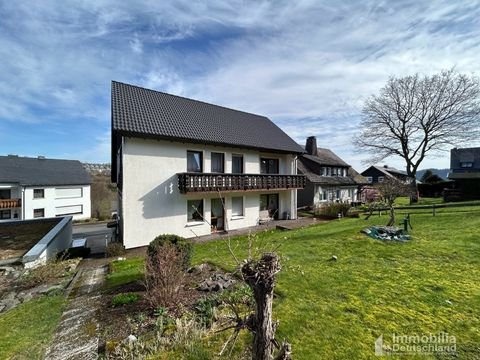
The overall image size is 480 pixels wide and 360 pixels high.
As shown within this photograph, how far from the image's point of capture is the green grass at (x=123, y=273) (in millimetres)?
6937

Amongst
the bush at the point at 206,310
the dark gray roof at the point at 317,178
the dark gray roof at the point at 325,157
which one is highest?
the dark gray roof at the point at 325,157

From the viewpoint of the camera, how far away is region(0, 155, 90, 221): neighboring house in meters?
28.6

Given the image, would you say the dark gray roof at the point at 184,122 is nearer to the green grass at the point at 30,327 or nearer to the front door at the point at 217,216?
the front door at the point at 217,216

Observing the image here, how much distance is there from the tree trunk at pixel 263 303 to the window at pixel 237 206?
576 inches

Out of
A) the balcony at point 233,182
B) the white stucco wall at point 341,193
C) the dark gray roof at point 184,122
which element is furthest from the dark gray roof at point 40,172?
the white stucco wall at point 341,193

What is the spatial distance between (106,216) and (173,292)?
34800 mm

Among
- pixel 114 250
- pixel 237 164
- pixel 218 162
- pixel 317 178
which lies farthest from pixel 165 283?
pixel 317 178

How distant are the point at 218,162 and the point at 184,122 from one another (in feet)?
11.3

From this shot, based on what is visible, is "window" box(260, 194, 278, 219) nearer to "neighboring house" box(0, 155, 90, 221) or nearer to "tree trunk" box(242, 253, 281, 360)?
"tree trunk" box(242, 253, 281, 360)

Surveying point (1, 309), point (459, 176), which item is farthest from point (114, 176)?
point (459, 176)

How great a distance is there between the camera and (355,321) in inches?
166

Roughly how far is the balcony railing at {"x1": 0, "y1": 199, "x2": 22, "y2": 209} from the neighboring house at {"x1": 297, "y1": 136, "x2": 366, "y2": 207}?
3359 cm

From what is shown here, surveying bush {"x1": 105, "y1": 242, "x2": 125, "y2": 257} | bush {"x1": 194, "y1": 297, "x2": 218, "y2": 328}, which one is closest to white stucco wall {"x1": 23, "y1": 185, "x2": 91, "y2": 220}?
bush {"x1": 105, "y1": 242, "x2": 125, "y2": 257}

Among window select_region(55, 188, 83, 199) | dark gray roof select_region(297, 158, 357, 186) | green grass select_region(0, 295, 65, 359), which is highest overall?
dark gray roof select_region(297, 158, 357, 186)
